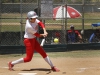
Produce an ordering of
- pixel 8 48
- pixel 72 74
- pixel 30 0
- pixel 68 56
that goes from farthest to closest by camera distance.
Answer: pixel 30 0
pixel 8 48
pixel 68 56
pixel 72 74

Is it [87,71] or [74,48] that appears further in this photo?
[74,48]

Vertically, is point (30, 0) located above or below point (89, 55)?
above

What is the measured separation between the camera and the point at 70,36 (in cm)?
1414

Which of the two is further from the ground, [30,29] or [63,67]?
[30,29]

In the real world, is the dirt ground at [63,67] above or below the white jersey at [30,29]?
below

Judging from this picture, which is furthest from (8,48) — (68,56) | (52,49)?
(68,56)

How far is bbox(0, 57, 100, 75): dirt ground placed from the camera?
8469 millimetres

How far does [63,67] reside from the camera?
9.38m

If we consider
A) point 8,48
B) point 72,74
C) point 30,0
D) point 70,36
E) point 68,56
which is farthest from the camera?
point 30,0

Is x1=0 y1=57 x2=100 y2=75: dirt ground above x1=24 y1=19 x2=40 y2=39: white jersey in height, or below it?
below

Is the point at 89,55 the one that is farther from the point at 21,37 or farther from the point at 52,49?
the point at 21,37

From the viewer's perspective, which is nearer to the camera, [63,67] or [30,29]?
[30,29]

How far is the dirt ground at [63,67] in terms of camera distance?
27.8ft

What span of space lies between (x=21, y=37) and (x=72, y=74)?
18.8 feet
